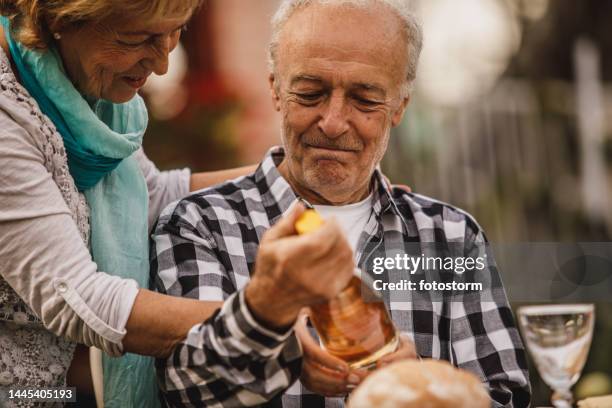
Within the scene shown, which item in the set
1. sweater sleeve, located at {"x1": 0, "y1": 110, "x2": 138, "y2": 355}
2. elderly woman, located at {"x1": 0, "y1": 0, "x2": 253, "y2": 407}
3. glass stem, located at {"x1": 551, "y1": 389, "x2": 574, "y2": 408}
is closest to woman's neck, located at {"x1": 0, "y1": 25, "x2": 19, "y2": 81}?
elderly woman, located at {"x1": 0, "y1": 0, "x2": 253, "y2": 407}

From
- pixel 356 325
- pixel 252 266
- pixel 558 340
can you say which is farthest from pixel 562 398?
pixel 252 266

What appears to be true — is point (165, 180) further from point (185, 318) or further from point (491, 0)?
point (491, 0)

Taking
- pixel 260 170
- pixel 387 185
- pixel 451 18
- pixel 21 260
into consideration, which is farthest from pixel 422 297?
pixel 451 18

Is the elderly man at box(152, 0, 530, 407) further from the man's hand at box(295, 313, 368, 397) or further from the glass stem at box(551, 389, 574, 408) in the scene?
the glass stem at box(551, 389, 574, 408)

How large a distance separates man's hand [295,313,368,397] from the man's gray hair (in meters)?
0.93

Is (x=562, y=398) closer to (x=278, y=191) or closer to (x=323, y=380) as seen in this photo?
(x=323, y=380)

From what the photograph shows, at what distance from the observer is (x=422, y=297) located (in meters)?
2.27

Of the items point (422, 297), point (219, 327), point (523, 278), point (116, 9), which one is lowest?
point (523, 278)

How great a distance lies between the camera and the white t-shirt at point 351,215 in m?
2.40

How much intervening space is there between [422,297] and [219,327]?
0.81 m

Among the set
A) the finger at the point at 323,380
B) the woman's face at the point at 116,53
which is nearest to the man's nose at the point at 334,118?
the woman's face at the point at 116,53

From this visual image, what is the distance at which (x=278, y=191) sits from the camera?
2.37 metres

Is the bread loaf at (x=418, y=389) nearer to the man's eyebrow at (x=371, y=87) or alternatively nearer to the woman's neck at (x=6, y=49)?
the man's eyebrow at (x=371, y=87)

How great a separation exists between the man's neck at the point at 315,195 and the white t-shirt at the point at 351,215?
15mm
